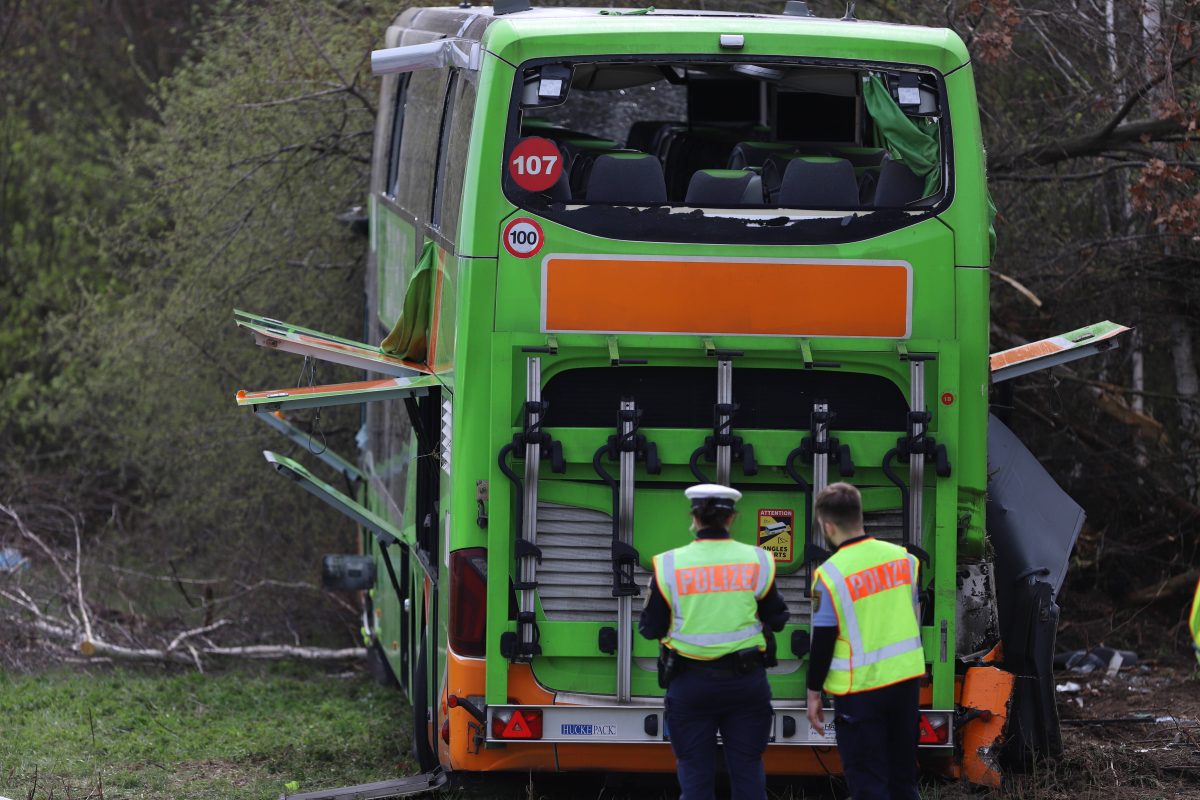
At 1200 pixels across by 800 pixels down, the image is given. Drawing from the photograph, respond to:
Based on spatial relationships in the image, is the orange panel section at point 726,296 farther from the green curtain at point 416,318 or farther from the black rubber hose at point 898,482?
the green curtain at point 416,318

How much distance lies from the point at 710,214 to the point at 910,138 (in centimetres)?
121

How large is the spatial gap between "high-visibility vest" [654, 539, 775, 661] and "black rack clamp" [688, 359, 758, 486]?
0.70 metres

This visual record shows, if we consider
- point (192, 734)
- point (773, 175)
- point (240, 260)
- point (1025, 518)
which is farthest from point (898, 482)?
point (240, 260)

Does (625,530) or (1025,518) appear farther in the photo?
(1025,518)

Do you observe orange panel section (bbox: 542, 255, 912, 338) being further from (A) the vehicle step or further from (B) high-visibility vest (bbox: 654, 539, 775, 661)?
(A) the vehicle step

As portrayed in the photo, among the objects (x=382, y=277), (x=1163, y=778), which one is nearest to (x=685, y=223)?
(x=1163, y=778)

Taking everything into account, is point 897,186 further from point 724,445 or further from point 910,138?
point 724,445

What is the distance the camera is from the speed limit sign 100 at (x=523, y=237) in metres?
6.77

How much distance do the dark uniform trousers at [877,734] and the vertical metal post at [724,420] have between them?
3.51 feet

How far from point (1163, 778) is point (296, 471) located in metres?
4.69

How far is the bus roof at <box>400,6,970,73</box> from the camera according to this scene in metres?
6.76

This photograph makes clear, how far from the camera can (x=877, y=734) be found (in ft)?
20.0

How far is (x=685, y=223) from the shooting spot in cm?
684

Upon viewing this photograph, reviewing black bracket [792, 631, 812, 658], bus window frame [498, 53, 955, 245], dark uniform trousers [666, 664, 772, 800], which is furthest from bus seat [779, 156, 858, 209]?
dark uniform trousers [666, 664, 772, 800]
